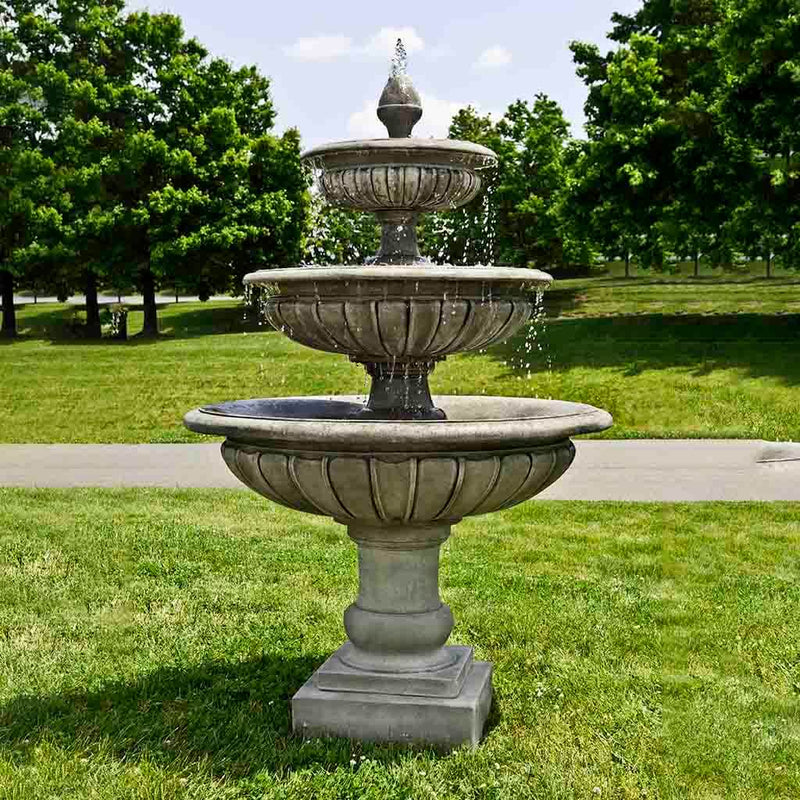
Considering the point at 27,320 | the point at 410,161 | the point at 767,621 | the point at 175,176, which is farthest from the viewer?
the point at 27,320

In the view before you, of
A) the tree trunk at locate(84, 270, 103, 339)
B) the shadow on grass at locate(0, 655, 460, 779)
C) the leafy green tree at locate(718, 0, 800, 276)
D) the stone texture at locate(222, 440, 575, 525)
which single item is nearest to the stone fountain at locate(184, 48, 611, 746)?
the stone texture at locate(222, 440, 575, 525)

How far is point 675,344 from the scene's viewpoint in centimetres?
2053

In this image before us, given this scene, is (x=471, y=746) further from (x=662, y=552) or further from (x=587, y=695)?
(x=662, y=552)

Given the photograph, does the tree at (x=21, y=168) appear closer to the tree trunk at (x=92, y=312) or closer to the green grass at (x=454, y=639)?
the tree trunk at (x=92, y=312)

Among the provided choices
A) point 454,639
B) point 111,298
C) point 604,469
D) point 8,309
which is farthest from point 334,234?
point 454,639

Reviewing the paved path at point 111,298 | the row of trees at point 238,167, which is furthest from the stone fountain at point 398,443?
the paved path at point 111,298

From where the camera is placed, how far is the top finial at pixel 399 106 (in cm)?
552

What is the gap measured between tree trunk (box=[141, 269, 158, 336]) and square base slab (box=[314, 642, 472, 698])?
1083 inches

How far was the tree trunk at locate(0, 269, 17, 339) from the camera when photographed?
32.8 meters

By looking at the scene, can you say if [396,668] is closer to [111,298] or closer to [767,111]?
[767,111]

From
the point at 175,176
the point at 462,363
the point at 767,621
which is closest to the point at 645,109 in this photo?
the point at 462,363

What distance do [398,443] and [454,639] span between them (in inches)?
98.5

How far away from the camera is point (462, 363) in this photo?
65.2 ft

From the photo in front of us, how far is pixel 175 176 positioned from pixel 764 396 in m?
21.1
